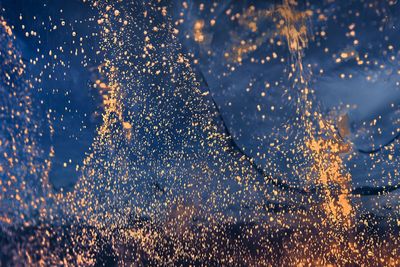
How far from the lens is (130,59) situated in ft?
17.3

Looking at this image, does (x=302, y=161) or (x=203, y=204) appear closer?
(x=302, y=161)

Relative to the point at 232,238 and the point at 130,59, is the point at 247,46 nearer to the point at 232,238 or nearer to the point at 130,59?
the point at 130,59

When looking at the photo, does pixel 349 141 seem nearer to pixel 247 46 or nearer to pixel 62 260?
pixel 247 46

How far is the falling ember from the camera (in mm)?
4148

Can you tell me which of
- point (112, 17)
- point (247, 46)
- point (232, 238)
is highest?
point (232, 238)

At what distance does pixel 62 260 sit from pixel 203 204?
25.3ft

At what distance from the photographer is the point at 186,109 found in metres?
6.34

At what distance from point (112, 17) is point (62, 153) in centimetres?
391

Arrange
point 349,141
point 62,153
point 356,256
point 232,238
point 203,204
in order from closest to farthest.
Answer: point 62,153 → point 349,141 → point 203,204 → point 232,238 → point 356,256

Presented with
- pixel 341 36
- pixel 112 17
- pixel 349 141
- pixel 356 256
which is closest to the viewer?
pixel 341 36

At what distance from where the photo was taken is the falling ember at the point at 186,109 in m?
4.15

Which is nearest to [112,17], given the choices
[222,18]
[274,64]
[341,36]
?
[222,18]

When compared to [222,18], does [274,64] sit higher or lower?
higher

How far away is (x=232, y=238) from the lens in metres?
25.0
